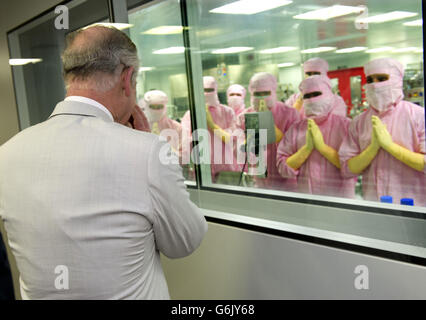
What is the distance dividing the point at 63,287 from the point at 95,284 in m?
0.08

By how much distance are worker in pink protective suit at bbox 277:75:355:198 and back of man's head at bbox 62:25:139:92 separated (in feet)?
5.51

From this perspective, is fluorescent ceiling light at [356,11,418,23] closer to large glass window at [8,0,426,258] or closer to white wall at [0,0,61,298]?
large glass window at [8,0,426,258]

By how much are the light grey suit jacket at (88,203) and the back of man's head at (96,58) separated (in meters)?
0.06

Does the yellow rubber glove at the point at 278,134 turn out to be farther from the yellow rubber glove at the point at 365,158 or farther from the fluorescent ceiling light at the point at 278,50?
the fluorescent ceiling light at the point at 278,50

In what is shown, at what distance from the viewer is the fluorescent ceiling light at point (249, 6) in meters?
2.40

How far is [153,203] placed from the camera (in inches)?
34.1

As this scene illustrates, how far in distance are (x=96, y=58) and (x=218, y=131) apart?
1731mm

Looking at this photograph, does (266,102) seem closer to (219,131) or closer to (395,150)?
(219,131)

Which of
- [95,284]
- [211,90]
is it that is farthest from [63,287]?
[211,90]

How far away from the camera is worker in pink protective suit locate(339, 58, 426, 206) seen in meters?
2.10

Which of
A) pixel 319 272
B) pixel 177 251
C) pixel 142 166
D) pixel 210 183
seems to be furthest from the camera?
pixel 210 183

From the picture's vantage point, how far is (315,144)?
252cm
